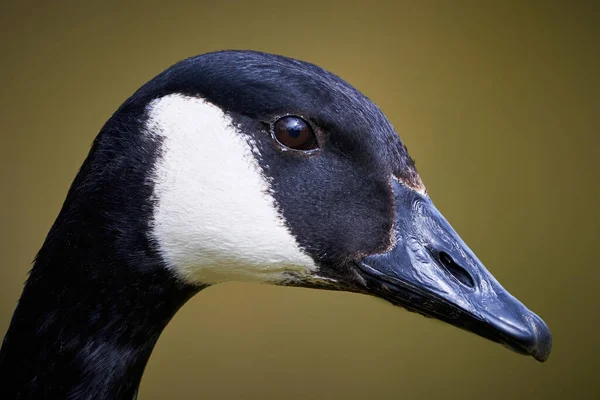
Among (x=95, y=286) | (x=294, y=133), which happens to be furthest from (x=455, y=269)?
(x=95, y=286)

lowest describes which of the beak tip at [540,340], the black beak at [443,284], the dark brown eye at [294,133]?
the beak tip at [540,340]

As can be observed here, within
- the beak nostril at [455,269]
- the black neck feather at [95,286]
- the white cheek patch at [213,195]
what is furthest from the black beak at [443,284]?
the black neck feather at [95,286]

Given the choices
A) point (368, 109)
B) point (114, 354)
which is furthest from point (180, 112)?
point (114, 354)

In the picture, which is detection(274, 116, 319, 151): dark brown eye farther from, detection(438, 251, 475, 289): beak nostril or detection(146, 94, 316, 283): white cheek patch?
detection(438, 251, 475, 289): beak nostril

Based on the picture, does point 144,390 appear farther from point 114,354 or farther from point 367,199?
point 367,199

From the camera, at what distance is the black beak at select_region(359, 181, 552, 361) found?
737 mm

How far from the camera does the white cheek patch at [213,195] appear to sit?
80 centimetres

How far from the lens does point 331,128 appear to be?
31.8 inches

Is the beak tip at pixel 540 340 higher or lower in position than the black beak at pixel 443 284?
lower

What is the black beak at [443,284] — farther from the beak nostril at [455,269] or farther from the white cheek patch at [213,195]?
the white cheek patch at [213,195]

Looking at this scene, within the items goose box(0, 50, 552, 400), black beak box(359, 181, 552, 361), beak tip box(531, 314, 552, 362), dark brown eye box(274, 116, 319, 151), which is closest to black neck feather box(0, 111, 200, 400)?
goose box(0, 50, 552, 400)

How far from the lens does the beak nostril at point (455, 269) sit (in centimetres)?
77

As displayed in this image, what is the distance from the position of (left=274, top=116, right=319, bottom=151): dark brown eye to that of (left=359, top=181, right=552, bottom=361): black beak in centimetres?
14

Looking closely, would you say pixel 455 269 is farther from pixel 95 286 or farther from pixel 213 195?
pixel 95 286
